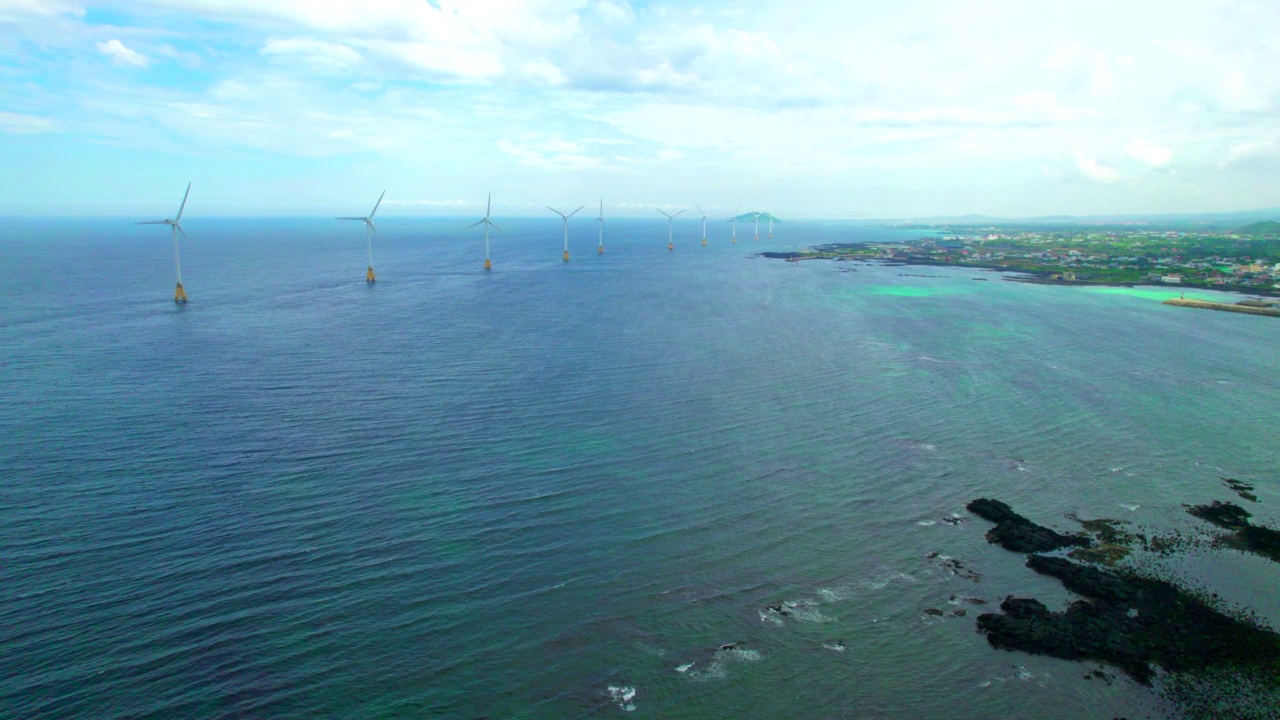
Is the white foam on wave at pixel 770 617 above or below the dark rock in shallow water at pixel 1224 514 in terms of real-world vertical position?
below

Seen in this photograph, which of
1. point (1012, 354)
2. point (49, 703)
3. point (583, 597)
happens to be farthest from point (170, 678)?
point (1012, 354)

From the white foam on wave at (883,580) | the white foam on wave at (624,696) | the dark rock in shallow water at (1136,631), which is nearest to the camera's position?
the white foam on wave at (624,696)

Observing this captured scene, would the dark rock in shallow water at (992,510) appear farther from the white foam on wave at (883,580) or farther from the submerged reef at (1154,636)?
the white foam on wave at (883,580)

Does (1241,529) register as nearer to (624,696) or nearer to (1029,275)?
(624,696)

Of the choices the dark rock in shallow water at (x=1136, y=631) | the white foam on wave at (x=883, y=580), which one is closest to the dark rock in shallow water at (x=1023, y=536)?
the dark rock in shallow water at (x=1136, y=631)

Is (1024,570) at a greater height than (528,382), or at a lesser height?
lesser

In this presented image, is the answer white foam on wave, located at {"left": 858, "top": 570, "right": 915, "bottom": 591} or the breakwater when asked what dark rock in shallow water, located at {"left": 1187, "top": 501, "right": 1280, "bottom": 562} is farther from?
the breakwater

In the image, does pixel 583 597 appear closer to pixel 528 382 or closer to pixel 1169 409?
pixel 528 382
